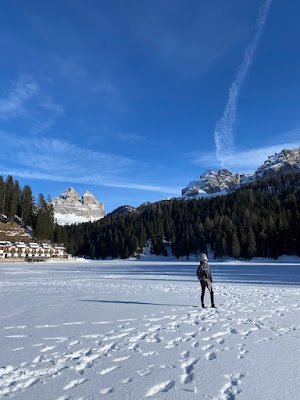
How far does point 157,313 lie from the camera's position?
11414 mm

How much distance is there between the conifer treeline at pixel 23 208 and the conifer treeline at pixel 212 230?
29904 millimetres

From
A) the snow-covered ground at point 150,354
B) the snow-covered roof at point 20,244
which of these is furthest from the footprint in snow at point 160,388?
the snow-covered roof at point 20,244

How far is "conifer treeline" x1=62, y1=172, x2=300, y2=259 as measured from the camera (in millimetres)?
108188

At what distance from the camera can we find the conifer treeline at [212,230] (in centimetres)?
10819

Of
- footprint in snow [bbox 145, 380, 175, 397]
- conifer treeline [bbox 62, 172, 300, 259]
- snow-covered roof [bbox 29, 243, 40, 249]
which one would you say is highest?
conifer treeline [bbox 62, 172, 300, 259]

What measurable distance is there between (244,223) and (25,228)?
102 meters

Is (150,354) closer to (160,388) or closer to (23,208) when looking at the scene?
(160,388)

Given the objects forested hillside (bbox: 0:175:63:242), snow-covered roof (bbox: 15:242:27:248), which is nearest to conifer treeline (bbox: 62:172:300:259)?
forested hillside (bbox: 0:175:63:242)

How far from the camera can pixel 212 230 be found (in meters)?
141

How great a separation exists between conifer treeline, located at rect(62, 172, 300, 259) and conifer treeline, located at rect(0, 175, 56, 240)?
98.1 feet

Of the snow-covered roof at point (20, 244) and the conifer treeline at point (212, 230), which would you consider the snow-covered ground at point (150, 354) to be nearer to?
the snow-covered roof at point (20, 244)

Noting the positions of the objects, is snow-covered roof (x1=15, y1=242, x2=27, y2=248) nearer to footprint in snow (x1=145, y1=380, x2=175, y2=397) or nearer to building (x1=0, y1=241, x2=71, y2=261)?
building (x1=0, y1=241, x2=71, y2=261)

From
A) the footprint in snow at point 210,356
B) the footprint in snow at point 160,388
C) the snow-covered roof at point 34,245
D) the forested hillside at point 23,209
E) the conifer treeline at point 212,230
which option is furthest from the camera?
the forested hillside at point 23,209

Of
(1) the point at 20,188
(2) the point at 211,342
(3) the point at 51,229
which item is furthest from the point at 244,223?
(2) the point at 211,342
